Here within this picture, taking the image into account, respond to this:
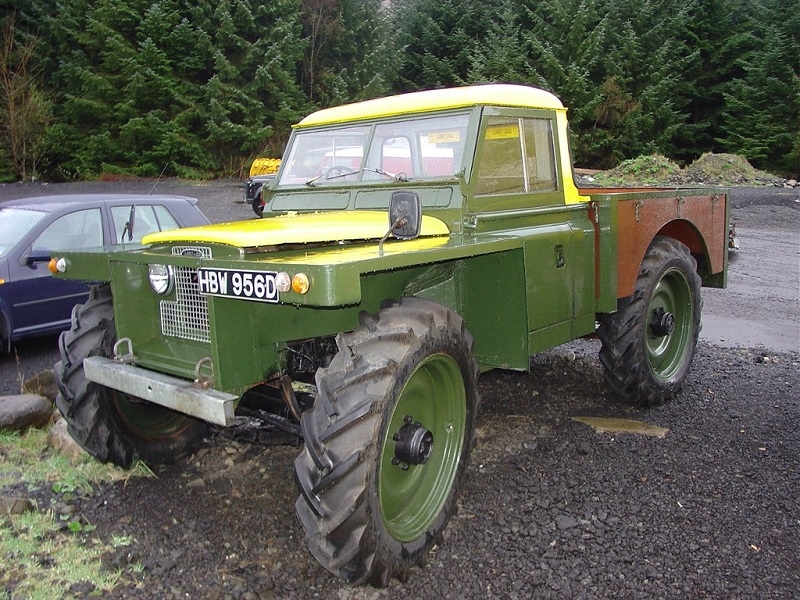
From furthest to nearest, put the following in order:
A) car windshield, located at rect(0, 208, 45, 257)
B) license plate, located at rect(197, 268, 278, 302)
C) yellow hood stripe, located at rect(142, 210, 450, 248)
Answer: car windshield, located at rect(0, 208, 45, 257) → yellow hood stripe, located at rect(142, 210, 450, 248) → license plate, located at rect(197, 268, 278, 302)

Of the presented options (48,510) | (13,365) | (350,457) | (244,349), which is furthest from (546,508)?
(13,365)

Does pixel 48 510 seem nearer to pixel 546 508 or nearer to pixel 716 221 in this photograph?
pixel 546 508

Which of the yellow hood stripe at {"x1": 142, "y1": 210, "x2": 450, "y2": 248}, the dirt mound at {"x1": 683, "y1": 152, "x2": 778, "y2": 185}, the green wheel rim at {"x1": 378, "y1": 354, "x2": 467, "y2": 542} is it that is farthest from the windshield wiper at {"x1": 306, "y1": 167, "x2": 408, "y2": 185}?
the dirt mound at {"x1": 683, "y1": 152, "x2": 778, "y2": 185}

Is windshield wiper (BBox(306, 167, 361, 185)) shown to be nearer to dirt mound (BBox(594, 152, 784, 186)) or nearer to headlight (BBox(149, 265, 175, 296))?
headlight (BBox(149, 265, 175, 296))

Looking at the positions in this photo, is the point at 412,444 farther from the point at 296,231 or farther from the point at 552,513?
the point at 296,231

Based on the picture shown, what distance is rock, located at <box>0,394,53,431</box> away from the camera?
5.17 metres

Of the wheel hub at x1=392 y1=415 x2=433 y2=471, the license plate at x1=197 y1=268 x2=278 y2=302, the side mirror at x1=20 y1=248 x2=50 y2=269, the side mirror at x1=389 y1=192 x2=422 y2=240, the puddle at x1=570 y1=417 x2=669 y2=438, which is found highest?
the side mirror at x1=389 y1=192 x2=422 y2=240

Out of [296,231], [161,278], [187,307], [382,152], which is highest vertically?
[382,152]

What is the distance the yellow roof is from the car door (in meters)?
3.53

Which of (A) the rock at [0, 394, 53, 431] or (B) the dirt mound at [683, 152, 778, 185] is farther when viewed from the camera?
(B) the dirt mound at [683, 152, 778, 185]

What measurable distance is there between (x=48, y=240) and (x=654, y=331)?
582 cm

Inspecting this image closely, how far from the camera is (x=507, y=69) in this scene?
86.0 ft

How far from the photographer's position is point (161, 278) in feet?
12.3

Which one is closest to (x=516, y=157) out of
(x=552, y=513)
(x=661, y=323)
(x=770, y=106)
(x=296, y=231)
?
(x=296, y=231)
